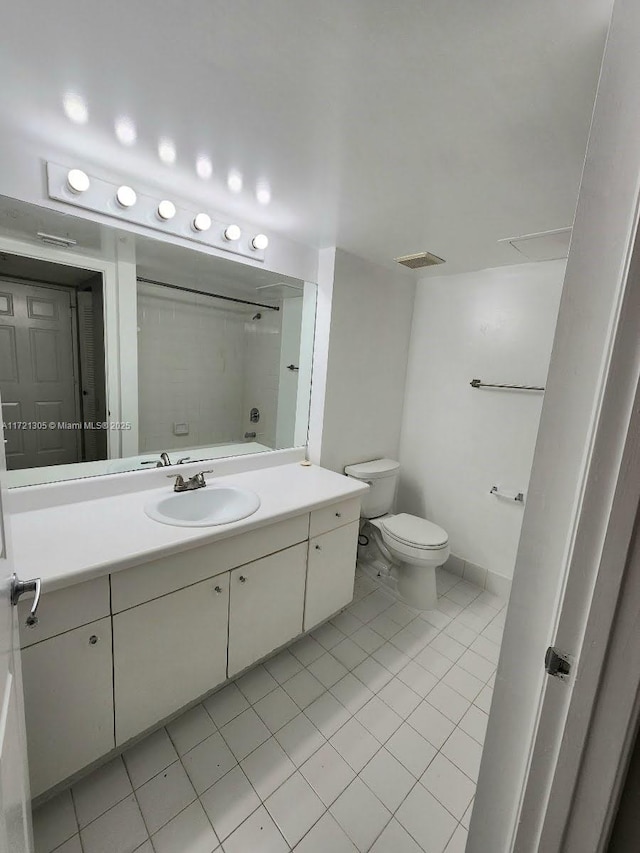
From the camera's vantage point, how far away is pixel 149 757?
4.08 feet

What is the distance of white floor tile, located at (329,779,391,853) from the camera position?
3.51ft

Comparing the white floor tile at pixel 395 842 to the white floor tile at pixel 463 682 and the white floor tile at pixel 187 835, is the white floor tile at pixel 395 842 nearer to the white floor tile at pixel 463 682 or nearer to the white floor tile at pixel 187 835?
the white floor tile at pixel 187 835

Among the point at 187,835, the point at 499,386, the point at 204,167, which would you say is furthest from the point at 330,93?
the point at 187,835

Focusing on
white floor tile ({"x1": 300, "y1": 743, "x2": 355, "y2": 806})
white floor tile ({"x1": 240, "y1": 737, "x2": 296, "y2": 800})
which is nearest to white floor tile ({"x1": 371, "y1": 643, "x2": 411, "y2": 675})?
white floor tile ({"x1": 300, "y1": 743, "x2": 355, "y2": 806})

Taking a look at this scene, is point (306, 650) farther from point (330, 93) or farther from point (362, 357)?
point (330, 93)

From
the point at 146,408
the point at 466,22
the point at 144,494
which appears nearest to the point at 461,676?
the point at 144,494

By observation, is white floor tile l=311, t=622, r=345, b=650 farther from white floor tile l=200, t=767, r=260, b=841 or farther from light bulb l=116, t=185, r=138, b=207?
light bulb l=116, t=185, r=138, b=207

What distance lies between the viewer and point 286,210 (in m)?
1.59

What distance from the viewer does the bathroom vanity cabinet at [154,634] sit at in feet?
3.27

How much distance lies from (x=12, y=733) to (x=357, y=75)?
153 centimetres

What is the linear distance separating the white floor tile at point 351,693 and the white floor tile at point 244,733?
0.33 m

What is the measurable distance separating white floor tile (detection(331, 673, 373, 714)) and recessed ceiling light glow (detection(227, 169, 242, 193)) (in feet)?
7.00

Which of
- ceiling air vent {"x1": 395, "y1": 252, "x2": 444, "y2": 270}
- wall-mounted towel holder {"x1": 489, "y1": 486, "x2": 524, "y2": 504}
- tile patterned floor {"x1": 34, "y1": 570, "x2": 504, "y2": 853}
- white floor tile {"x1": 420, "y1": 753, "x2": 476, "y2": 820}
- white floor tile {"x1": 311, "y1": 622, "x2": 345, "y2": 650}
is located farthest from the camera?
wall-mounted towel holder {"x1": 489, "y1": 486, "x2": 524, "y2": 504}

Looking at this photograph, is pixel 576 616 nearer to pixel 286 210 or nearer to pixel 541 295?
pixel 286 210
